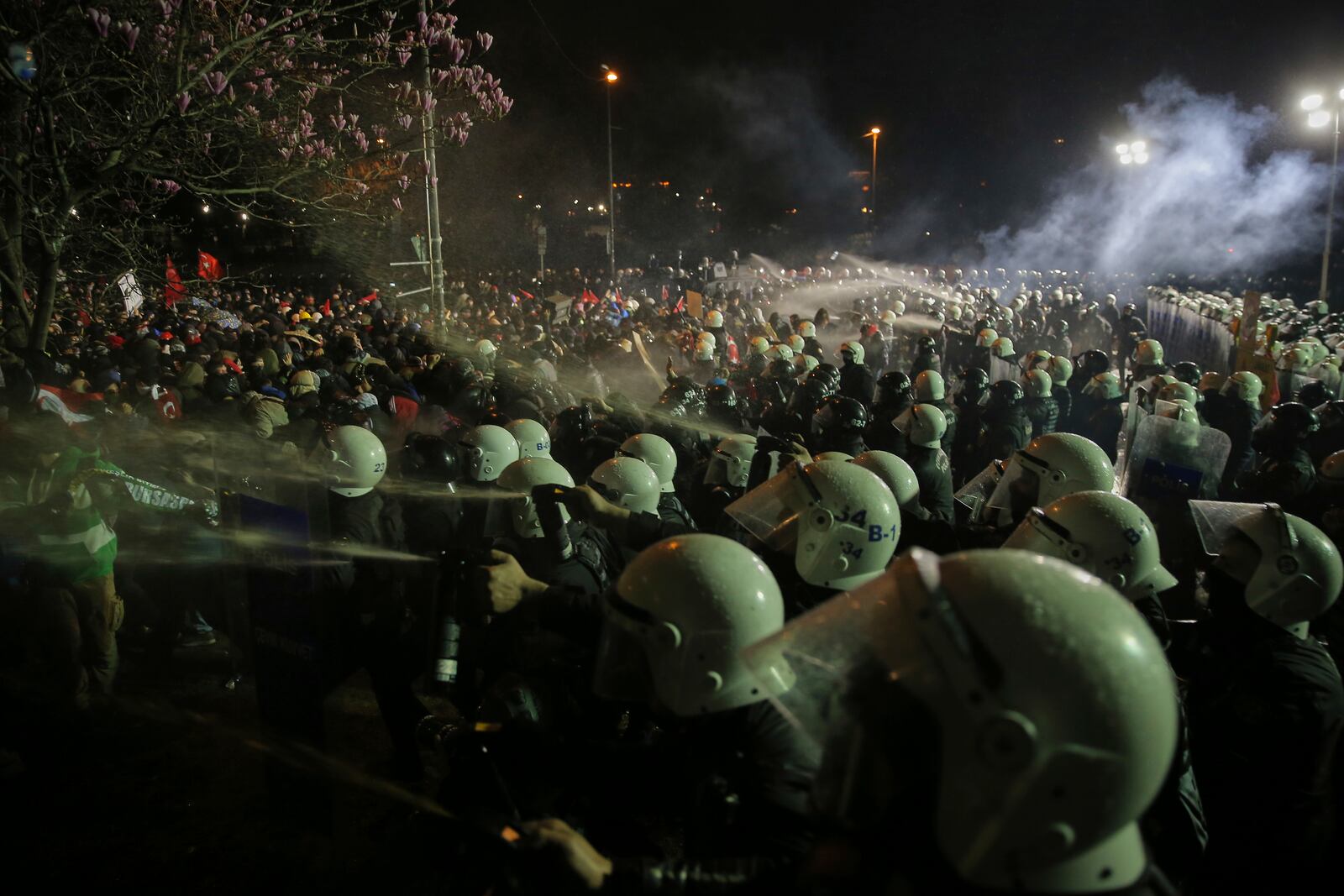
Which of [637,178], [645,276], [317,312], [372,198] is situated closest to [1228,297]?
[645,276]

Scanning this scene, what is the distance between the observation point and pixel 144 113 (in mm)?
7387

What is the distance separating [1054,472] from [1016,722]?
148 inches

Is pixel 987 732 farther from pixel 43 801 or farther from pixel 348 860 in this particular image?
pixel 43 801

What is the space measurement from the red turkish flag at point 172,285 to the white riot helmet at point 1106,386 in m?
9.98

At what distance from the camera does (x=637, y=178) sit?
60.8 meters

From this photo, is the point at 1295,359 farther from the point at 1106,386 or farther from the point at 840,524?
the point at 840,524

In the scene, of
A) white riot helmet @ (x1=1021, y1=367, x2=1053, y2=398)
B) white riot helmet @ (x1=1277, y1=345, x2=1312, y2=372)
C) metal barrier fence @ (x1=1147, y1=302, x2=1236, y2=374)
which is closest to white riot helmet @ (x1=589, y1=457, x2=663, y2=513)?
white riot helmet @ (x1=1021, y1=367, x2=1053, y2=398)

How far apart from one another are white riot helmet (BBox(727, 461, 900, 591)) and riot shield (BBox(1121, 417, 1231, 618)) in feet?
11.2

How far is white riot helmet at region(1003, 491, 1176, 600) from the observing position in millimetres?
3506

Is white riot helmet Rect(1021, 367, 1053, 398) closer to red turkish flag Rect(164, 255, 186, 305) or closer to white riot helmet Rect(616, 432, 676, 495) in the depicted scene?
white riot helmet Rect(616, 432, 676, 495)

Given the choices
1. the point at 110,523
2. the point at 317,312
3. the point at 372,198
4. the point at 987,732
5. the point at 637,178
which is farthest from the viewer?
the point at 637,178

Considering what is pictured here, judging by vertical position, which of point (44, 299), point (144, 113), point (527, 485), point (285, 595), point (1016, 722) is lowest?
point (285, 595)

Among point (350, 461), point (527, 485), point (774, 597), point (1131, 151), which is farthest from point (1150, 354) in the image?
point (1131, 151)

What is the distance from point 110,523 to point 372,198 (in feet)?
22.5
